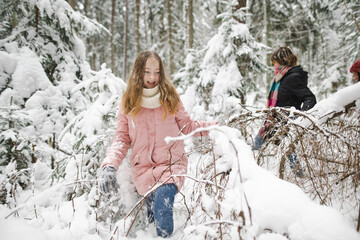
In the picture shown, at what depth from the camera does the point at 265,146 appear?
1.28 meters

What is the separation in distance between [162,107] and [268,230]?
1.59 meters

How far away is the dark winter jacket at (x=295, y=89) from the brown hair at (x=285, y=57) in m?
0.20

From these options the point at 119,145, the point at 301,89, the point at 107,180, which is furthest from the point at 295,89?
the point at 107,180

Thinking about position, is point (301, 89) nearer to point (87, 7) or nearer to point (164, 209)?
point (164, 209)

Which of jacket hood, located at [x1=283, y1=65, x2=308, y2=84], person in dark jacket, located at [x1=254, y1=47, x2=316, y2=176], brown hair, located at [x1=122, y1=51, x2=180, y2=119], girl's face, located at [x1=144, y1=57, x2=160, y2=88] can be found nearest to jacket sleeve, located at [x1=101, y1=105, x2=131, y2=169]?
brown hair, located at [x1=122, y1=51, x2=180, y2=119]

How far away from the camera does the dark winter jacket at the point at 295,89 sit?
253cm

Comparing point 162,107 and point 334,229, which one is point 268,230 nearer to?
point 334,229

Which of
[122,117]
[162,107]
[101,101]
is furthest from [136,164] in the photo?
[101,101]

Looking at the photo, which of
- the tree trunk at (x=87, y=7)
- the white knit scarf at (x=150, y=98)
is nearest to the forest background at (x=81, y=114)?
the white knit scarf at (x=150, y=98)

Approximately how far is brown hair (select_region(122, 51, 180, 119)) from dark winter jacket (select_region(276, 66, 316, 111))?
1703mm

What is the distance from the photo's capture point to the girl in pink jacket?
6.40ft

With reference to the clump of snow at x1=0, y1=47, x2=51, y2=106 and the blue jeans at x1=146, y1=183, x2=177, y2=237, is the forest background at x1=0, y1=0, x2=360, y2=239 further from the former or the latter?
the blue jeans at x1=146, y1=183, x2=177, y2=237

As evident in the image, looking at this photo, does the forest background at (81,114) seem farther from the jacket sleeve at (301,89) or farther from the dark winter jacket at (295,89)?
the jacket sleeve at (301,89)

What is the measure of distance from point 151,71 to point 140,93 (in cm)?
31
